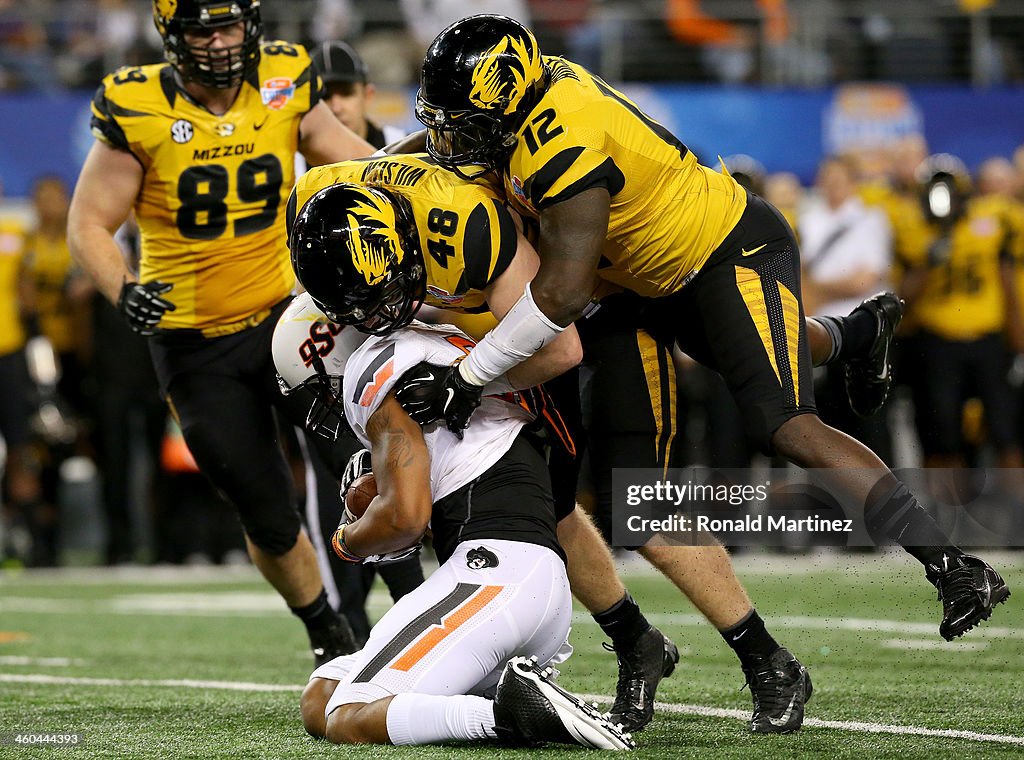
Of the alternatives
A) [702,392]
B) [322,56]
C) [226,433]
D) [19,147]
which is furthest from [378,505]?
[19,147]

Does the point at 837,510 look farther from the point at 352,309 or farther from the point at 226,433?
the point at 226,433

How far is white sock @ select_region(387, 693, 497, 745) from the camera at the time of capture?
10.8 ft

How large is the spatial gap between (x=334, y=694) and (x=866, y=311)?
2056mm

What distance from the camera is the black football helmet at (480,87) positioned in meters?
3.73

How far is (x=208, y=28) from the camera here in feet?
15.4

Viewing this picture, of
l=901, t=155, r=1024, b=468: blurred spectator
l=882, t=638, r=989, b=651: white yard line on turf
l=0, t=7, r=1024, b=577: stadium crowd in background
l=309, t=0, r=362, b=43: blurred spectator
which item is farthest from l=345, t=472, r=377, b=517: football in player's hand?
l=309, t=0, r=362, b=43: blurred spectator

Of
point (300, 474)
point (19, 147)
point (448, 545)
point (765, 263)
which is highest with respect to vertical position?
point (765, 263)

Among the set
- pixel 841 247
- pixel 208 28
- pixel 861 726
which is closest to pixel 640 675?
pixel 861 726

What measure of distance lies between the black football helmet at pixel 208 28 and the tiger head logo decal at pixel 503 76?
4.14ft

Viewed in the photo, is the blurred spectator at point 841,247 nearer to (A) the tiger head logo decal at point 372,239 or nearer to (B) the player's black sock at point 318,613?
(B) the player's black sock at point 318,613

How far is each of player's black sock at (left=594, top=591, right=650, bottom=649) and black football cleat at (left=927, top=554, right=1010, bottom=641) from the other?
31.0 inches

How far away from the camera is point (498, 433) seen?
3645mm

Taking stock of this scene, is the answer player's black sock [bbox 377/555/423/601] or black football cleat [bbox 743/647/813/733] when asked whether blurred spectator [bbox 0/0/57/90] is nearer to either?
player's black sock [bbox 377/555/423/601]

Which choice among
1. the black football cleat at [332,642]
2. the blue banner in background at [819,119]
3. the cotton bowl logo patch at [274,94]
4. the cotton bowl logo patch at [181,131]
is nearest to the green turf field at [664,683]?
the black football cleat at [332,642]
